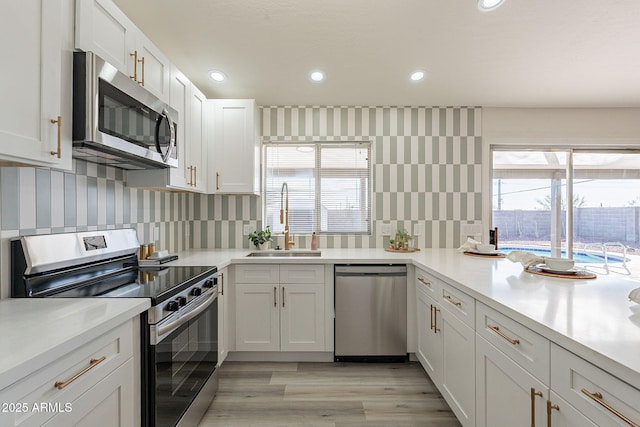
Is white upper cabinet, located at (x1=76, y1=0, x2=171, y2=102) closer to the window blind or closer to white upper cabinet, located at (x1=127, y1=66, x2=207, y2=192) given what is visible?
white upper cabinet, located at (x1=127, y1=66, x2=207, y2=192)

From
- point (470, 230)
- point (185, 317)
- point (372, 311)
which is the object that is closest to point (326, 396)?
point (372, 311)

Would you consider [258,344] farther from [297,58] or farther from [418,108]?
[418,108]

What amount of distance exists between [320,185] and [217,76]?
1.42 metres

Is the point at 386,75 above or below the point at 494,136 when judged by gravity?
above

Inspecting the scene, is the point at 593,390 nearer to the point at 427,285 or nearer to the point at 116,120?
the point at 427,285

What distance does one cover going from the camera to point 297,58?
262 cm

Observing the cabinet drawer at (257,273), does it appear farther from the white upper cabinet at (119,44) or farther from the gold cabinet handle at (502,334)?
the gold cabinet handle at (502,334)

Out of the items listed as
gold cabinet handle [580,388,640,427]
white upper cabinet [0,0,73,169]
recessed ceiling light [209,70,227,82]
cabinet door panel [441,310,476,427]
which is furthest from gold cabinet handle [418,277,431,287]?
recessed ceiling light [209,70,227,82]

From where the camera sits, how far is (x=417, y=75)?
2803 millimetres

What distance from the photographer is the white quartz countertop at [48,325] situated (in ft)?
2.52

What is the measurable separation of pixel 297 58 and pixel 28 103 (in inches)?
76.5

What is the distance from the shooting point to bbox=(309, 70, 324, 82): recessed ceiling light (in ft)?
9.15

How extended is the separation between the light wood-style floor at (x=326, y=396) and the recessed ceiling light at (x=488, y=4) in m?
2.64

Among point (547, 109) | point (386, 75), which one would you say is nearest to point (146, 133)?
point (386, 75)
